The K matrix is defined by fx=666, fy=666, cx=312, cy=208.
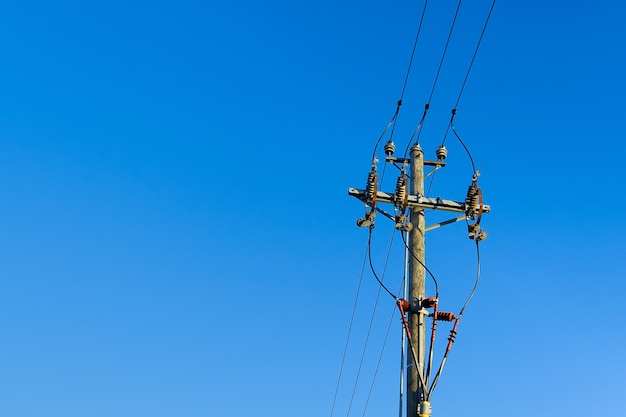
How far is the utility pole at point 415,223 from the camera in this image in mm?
9891

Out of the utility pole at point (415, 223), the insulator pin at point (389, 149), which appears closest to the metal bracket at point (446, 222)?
the utility pole at point (415, 223)

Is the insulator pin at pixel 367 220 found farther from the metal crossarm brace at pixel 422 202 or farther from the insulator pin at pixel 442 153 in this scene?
the insulator pin at pixel 442 153

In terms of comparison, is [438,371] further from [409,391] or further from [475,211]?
[475,211]

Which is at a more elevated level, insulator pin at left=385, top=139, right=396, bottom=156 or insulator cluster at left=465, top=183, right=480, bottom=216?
insulator pin at left=385, top=139, right=396, bottom=156

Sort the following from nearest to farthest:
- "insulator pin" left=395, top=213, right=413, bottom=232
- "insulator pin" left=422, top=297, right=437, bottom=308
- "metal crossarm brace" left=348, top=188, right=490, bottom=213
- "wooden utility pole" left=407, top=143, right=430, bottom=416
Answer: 1. "wooden utility pole" left=407, top=143, right=430, bottom=416
2. "insulator pin" left=422, top=297, right=437, bottom=308
3. "insulator pin" left=395, top=213, right=413, bottom=232
4. "metal crossarm brace" left=348, top=188, right=490, bottom=213

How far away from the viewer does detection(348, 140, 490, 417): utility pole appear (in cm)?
989

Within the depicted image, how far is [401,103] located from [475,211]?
2.62 m

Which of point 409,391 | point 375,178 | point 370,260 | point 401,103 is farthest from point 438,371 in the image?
point 401,103

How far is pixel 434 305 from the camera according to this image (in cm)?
1011

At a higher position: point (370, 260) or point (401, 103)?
point (401, 103)

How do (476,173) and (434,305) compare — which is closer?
(434,305)

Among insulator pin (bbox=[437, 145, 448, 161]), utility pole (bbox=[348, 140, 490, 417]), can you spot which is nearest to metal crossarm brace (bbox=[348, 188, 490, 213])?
utility pole (bbox=[348, 140, 490, 417])

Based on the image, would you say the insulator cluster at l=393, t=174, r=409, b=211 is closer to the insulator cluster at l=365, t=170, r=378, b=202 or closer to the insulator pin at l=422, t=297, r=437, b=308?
the insulator cluster at l=365, t=170, r=378, b=202

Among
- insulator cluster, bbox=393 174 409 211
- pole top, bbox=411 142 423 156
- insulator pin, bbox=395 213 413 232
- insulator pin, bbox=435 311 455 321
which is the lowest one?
insulator pin, bbox=435 311 455 321
